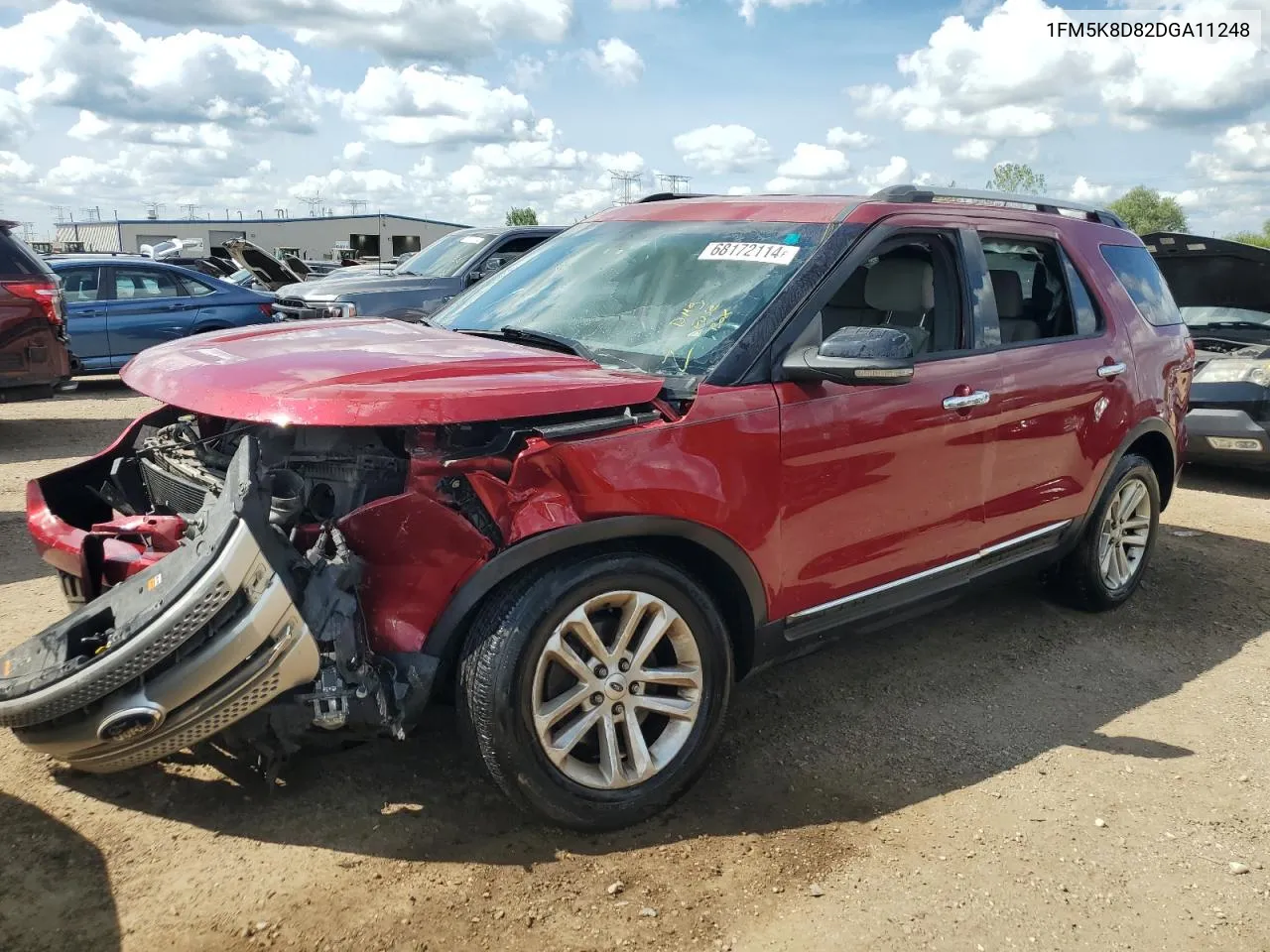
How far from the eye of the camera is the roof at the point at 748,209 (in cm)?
364

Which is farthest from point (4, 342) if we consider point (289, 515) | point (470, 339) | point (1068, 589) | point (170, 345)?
point (1068, 589)

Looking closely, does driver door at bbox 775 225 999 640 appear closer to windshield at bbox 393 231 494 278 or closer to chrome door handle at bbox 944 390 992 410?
chrome door handle at bbox 944 390 992 410

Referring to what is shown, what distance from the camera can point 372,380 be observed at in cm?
268

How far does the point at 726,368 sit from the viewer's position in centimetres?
312

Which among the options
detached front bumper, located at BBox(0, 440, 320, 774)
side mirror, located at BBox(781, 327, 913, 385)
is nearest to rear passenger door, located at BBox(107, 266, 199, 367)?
detached front bumper, located at BBox(0, 440, 320, 774)

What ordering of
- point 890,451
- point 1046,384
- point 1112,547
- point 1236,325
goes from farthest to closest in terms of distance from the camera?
point 1236,325, point 1112,547, point 1046,384, point 890,451

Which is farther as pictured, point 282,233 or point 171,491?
point 282,233

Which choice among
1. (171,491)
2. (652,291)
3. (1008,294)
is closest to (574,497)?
(652,291)

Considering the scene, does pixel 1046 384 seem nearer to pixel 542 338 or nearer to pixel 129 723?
pixel 542 338

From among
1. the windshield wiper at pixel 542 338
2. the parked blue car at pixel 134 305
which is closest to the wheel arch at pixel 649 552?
the windshield wiper at pixel 542 338

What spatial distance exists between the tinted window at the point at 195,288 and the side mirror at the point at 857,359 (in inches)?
422

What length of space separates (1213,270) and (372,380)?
839 cm

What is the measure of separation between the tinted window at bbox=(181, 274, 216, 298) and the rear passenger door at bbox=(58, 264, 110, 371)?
939mm

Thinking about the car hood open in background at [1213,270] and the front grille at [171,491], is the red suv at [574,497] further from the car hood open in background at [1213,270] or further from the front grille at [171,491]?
the car hood open in background at [1213,270]
